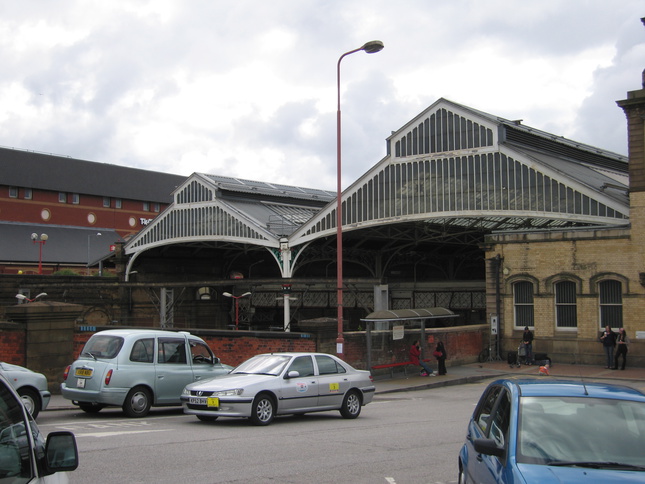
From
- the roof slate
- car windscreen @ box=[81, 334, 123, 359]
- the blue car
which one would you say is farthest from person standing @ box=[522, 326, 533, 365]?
the roof slate

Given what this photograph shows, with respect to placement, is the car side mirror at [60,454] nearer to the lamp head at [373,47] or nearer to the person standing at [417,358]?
the lamp head at [373,47]

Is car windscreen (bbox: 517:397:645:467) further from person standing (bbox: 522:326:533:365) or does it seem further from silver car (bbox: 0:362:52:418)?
person standing (bbox: 522:326:533:365)

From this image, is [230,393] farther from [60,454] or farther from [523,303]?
[523,303]

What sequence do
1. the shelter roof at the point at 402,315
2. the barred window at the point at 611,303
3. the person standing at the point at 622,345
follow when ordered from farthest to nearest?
the barred window at the point at 611,303 → the person standing at the point at 622,345 → the shelter roof at the point at 402,315

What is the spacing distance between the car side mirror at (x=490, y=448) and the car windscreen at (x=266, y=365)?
Result: 878cm

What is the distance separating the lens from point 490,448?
539 centimetres

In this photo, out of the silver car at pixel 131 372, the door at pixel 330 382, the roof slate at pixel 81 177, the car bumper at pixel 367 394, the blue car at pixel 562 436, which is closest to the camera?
the blue car at pixel 562 436

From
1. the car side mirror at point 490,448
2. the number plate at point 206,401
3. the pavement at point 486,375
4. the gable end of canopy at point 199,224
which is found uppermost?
the gable end of canopy at point 199,224

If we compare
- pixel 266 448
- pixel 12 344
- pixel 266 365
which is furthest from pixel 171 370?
pixel 266 448

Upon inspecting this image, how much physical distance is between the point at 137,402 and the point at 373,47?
13738 mm

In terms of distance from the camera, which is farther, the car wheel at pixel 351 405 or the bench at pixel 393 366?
the bench at pixel 393 366

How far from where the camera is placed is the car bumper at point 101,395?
46.0 feet

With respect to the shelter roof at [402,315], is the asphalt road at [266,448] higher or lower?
lower

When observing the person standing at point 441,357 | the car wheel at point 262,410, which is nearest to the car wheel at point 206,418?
the car wheel at point 262,410
